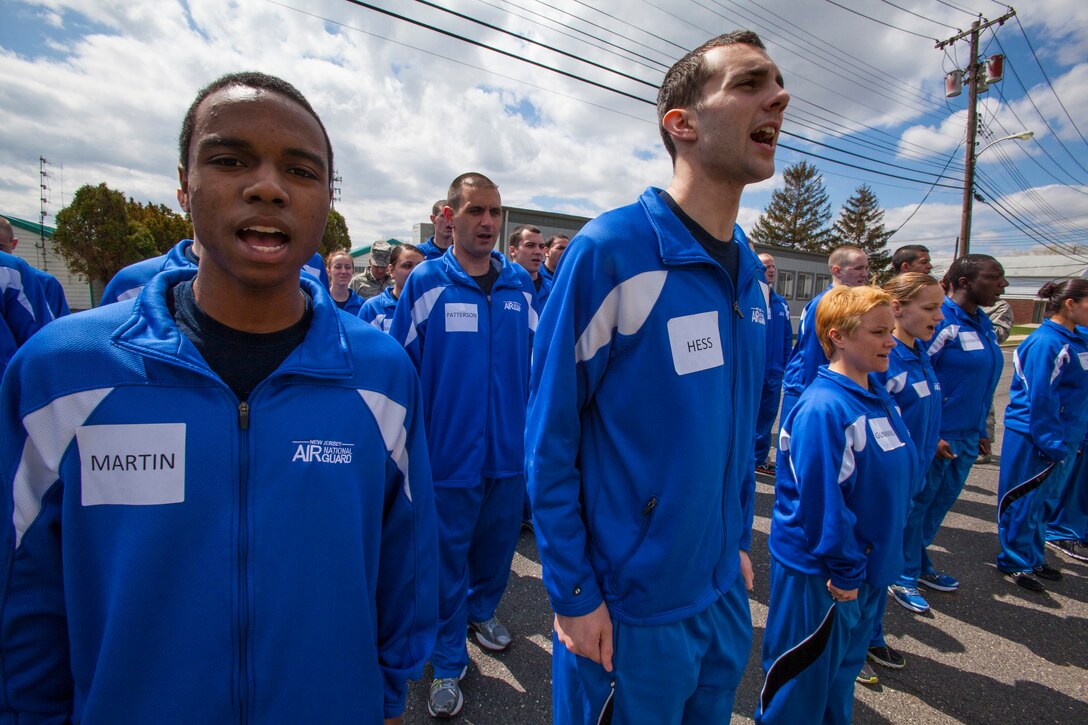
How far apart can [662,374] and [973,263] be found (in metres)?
4.05

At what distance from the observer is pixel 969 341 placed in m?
3.97

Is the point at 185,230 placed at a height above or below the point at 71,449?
above

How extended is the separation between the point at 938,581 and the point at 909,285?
2304mm

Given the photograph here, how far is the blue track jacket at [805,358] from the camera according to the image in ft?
14.2

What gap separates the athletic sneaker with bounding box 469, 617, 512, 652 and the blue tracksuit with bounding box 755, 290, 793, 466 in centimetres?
407

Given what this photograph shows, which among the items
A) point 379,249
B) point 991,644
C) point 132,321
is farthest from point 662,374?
point 379,249

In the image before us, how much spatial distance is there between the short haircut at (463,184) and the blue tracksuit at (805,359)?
256cm

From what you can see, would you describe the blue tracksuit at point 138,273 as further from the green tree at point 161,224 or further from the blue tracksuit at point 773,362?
the green tree at point 161,224

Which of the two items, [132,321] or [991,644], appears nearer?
[132,321]

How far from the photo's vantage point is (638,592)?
56.3 inches

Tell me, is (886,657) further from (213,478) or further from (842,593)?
(213,478)

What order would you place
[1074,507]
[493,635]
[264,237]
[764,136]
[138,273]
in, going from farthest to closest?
[1074,507] → [493,635] → [138,273] → [764,136] → [264,237]

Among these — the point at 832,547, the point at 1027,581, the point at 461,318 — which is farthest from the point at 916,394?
the point at 461,318

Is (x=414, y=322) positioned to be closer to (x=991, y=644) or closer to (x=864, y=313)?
(x=864, y=313)
